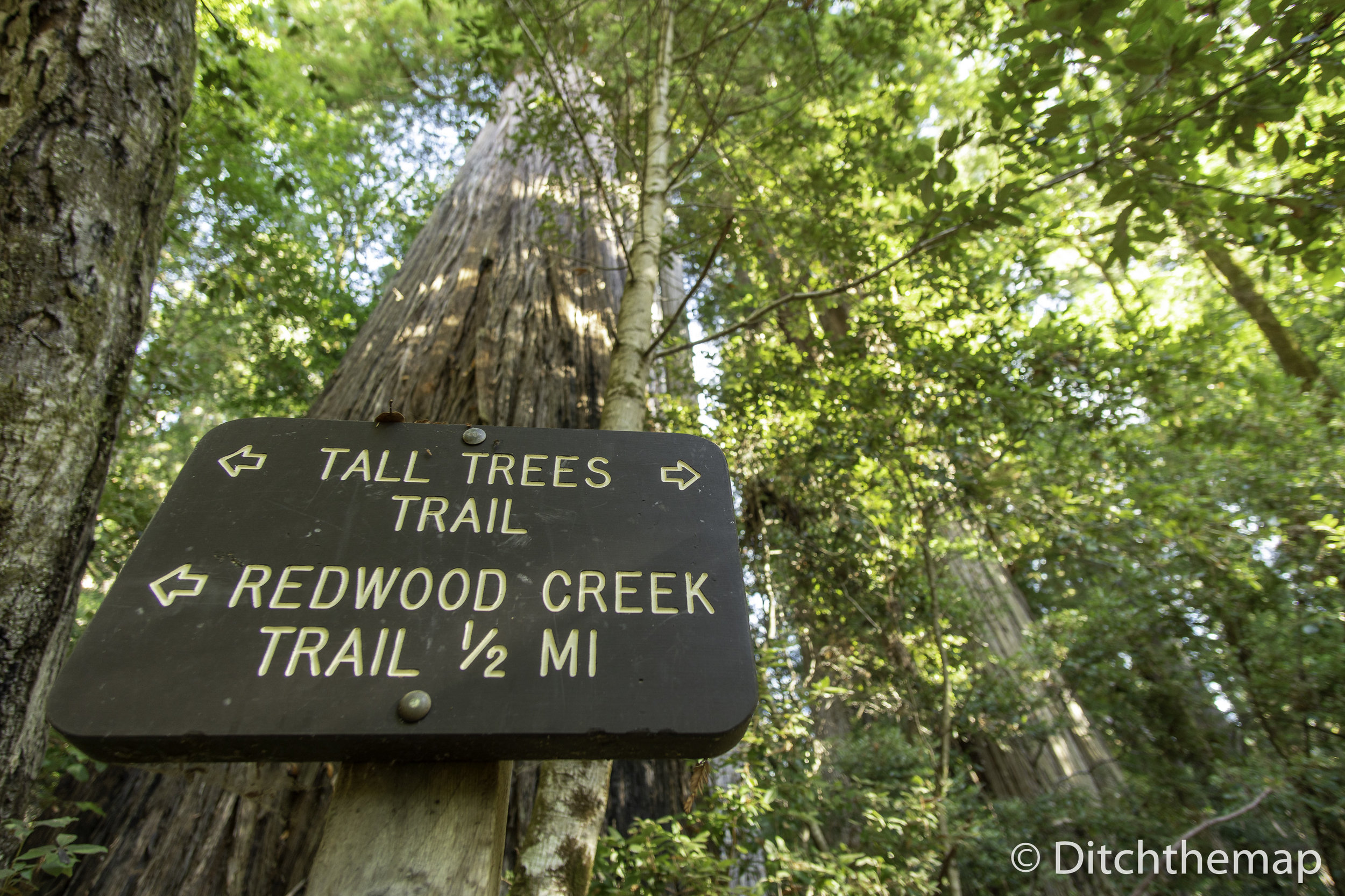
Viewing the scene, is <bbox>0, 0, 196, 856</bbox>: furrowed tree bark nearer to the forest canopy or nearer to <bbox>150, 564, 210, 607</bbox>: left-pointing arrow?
<bbox>150, 564, 210, 607</bbox>: left-pointing arrow

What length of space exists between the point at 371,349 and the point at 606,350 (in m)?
1.29

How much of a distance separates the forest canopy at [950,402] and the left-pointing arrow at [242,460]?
4.00 ft

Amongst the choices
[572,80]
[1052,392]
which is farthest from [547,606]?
[572,80]

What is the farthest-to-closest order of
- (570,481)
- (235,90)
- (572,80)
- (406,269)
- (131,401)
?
(572,80) < (131,401) < (406,269) < (235,90) < (570,481)

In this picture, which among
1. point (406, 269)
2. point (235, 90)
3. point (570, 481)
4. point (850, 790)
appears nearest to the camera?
point (570, 481)

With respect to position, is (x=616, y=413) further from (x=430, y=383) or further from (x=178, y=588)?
(x=430, y=383)

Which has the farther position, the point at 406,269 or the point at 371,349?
the point at 406,269

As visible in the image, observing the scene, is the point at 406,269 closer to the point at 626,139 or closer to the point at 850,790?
the point at 626,139

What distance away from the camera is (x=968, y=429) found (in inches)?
140

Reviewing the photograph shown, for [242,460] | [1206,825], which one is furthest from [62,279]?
[1206,825]

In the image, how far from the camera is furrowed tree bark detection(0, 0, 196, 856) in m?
1.22

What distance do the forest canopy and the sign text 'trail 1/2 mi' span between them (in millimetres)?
1046

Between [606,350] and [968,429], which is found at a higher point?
[606,350]

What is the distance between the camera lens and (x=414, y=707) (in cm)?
80
